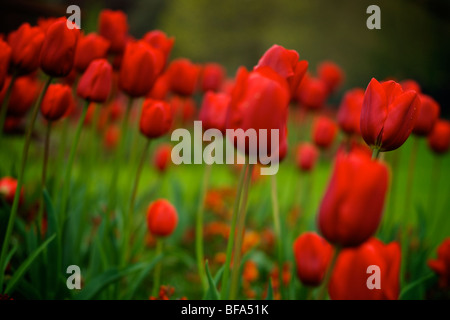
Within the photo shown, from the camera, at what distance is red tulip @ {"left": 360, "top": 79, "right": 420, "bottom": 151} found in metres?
0.42

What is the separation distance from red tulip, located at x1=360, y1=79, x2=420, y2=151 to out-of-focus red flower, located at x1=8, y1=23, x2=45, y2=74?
47 cm

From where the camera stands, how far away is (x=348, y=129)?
0.84m

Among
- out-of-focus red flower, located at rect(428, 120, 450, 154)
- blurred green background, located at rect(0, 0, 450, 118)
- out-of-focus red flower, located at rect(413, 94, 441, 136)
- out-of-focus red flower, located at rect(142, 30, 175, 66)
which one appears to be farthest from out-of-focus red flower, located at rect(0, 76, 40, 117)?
blurred green background, located at rect(0, 0, 450, 118)

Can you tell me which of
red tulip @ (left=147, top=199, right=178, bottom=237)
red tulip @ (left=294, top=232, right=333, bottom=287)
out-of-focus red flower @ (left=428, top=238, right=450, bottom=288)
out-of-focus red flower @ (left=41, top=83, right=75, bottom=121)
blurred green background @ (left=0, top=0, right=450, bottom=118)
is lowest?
out-of-focus red flower @ (left=428, top=238, right=450, bottom=288)

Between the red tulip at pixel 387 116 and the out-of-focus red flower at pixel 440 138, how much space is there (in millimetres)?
640

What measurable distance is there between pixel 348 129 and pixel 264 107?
566 millimetres

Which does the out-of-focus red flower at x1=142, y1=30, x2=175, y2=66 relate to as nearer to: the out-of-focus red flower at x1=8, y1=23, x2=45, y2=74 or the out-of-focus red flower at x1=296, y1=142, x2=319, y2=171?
the out-of-focus red flower at x1=8, y1=23, x2=45, y2=74

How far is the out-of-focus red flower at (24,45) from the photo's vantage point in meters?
0.53

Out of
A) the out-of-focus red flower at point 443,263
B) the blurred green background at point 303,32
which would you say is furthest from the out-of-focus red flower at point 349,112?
the blurred green background at point 303,32

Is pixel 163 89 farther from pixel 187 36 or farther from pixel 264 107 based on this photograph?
pixel 187 36

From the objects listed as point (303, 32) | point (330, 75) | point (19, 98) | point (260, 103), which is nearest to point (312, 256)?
point (260, 103)

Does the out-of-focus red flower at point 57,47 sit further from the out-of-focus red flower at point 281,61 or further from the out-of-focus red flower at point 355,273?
the out-of-focus red flower at point 355,273

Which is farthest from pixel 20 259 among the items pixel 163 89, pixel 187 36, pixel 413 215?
pixel 187 36

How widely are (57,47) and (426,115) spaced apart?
0.66 meters
